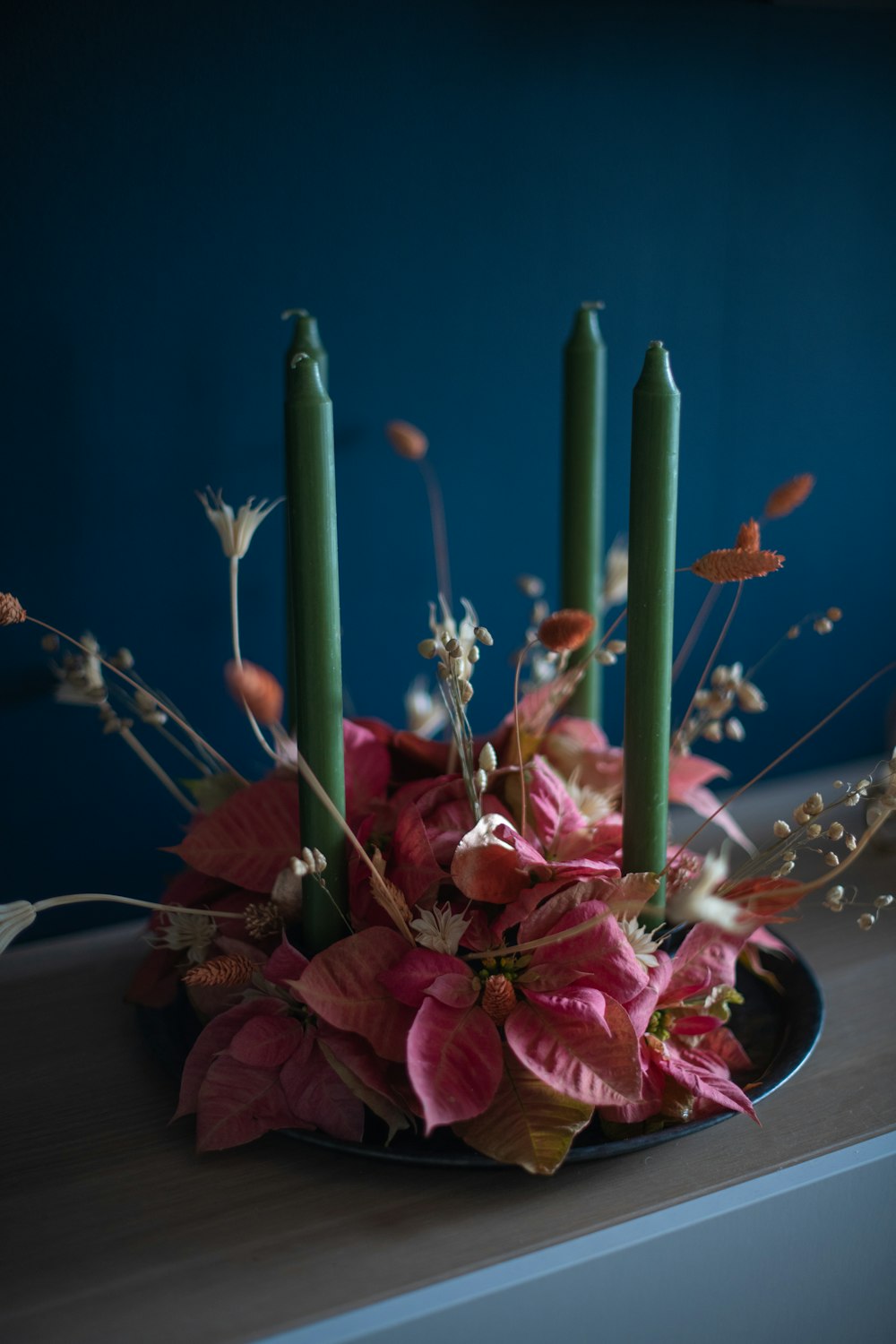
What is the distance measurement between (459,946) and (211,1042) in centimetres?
11

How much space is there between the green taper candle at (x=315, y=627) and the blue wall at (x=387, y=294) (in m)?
0.29

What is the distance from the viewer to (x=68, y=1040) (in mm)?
564

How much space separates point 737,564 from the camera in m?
0.43

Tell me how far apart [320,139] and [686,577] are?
40cm

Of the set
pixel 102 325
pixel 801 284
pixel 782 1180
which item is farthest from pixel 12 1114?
pixel 801 284

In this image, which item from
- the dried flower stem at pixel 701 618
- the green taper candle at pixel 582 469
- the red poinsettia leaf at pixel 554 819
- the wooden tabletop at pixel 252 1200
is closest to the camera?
the wooden tabletop at pixel 252 1200

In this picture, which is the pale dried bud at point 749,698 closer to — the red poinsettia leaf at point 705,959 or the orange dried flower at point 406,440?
the red poinsettia leaf at point 705,959

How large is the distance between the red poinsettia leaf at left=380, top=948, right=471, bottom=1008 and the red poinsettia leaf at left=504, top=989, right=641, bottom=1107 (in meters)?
0.03

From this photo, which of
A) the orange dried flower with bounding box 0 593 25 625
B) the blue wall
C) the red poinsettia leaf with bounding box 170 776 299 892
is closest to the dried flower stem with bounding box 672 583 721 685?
the blue wall

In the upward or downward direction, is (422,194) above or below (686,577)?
above

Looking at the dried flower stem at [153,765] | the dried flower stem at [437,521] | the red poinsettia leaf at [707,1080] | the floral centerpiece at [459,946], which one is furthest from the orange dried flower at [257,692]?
the dried flower stem at [437,521]

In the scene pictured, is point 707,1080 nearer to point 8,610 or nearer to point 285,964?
point 285,964

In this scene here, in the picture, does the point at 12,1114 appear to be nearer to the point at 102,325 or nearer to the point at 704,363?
the point at 102,325

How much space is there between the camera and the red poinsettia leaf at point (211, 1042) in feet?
1.54
